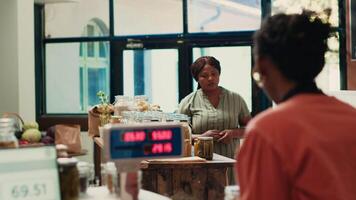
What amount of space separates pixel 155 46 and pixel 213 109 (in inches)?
107

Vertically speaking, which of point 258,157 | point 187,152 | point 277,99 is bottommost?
point 187,152

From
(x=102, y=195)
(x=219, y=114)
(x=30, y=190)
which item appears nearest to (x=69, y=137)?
(x=102, y=195)

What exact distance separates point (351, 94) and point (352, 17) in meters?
2.15

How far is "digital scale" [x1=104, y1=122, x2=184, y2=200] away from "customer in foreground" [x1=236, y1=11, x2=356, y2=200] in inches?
9.1

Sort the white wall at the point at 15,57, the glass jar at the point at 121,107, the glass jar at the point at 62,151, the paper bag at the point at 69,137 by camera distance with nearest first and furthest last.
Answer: the glass jar at the point at 62,151
the paper bag at the point at 69,137
the glass jar at the point at 121,107
the white wall at the point at 15,57

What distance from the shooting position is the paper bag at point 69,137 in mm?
1821

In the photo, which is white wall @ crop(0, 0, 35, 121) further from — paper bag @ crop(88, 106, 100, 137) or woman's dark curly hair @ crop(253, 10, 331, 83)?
woman's dark curly hair @ crop(253, 10, 331, 83)

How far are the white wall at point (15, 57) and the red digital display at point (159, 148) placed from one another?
173 inches

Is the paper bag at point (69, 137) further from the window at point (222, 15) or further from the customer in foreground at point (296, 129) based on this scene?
the window at point (222, 15)

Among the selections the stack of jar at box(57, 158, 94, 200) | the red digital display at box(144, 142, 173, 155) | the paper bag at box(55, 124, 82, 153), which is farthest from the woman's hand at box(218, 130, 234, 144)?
the red digital display at box(144, 142, 173, 155)

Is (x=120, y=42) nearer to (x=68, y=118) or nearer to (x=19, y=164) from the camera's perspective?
(x=68, y=118)

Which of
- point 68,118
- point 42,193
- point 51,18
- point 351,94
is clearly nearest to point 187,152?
point 351,94

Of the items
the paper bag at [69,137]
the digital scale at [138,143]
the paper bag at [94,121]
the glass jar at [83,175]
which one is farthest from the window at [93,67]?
the digital scale at [138,143]

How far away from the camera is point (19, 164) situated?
4.81 feet
